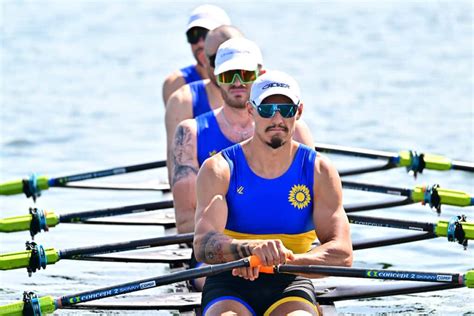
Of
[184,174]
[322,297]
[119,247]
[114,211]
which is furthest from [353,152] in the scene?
[322,297]

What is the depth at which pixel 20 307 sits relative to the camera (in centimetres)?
771

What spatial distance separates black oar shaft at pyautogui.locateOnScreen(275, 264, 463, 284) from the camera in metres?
7.33

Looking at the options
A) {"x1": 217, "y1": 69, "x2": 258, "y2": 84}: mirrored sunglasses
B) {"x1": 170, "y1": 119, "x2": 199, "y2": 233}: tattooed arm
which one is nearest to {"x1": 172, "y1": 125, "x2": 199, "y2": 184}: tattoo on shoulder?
{"x1": 170, "y1": 119, "x2": 199, "y2": 233}: tattooed arm

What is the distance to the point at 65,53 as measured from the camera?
1047 inches

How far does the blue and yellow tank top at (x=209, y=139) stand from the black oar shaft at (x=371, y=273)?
2.02 meters

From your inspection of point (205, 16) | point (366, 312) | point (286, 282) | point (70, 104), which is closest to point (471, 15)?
point (70, 104)

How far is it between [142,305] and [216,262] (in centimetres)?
109

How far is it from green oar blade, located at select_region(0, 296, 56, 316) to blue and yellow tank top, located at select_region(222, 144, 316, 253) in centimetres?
112

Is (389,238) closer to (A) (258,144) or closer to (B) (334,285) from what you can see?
(B) (334,285)

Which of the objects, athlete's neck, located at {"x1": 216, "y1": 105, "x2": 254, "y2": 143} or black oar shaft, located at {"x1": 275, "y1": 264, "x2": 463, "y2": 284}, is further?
athlete's neck, located at {"x1": 216, "y1": 105, "x2": 254, "y2": 143}

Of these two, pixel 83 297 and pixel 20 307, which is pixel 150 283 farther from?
pixel 20 307

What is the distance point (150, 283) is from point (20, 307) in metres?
0.79

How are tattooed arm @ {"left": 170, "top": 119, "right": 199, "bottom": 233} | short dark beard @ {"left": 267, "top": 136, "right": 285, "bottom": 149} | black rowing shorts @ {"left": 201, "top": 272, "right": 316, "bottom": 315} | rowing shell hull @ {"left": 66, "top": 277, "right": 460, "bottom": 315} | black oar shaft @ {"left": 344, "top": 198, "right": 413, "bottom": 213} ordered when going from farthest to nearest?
black oar shaft @ {"left": 344, "top": 198, "right": 413, "bottom": 213}, tattooed arm @ {"left": 170, "top": 119, "right": 199, "bottom": 233}, rowing shell hull @ {"left": 66, "top": 277, "right": 460, "bottom": 315}, short dark beard @ {"left": 267, "top": 136, "right": 285, "bottom": 149}, black rowing shorts @ {"left": 201, "top": 272, "right": 316, "bottom": 315}

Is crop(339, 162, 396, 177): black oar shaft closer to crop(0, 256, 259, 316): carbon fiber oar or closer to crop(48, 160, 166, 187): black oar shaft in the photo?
crop(48, 160, 166, 187): black oar shaft
